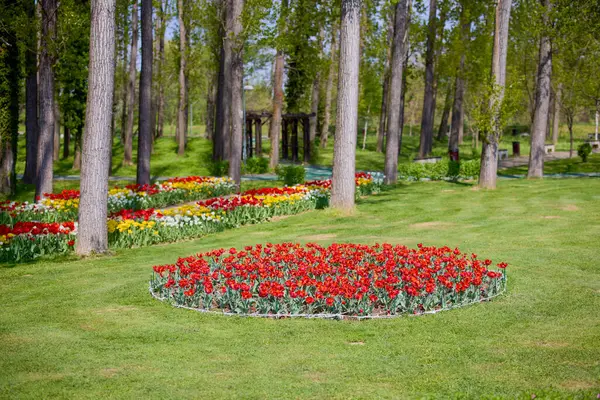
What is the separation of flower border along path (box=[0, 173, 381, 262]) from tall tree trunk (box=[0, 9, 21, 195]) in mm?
6051

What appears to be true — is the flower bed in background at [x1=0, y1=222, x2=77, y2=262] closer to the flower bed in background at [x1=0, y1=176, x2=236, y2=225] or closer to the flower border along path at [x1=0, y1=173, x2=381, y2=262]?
the flower border along path at [x1=0, y1=173, x2=381, y2=262]

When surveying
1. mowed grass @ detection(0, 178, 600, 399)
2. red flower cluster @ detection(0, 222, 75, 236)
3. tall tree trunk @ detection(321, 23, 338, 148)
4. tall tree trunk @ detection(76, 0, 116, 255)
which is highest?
tall tree trunk @ detection(321, 23, 338, 148)

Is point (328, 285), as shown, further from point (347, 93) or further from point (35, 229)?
point (347, 93)

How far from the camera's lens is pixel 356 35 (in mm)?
16500

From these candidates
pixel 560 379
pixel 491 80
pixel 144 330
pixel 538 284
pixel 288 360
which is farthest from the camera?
pixel 491 80

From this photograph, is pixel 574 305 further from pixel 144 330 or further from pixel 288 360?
pixel 144 330

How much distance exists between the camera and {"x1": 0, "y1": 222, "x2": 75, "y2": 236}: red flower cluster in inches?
466

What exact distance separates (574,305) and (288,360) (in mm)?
3984

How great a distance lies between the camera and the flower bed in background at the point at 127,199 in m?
15.7

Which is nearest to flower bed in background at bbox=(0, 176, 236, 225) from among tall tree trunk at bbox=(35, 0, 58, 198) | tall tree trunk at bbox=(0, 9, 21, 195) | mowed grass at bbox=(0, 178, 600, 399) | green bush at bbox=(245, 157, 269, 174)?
tall tree trunk at bbox=(35, 0, 58, 198)

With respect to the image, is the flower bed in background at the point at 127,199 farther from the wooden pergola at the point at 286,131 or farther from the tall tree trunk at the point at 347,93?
the wooden pergola at the point at 286,131

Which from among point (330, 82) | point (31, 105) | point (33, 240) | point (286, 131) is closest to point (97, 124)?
point (33, 240)

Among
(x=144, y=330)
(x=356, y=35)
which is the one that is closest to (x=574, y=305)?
(x=144, y=330)

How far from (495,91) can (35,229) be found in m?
14.9
